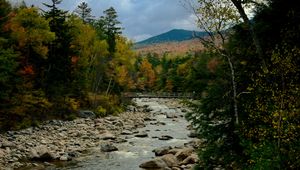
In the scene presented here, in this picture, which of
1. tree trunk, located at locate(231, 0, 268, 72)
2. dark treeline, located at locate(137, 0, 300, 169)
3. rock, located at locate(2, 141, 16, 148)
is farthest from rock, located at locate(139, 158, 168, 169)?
tree trunk, located at locate(231, 0, 268, 72)

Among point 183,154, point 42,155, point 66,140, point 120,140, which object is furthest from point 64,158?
point 120,140

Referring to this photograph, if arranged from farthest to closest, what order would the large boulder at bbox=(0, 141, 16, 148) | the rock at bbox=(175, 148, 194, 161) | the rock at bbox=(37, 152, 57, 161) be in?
the large boulder at bbox=(0, 141, 16, 148) → the rock at bbox=(37, 152, 57, 161) → the rock at bbox=(175, 148, 194, 161)

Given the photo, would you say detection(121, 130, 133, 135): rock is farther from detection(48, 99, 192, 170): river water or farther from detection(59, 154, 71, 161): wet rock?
detection(59, 154, 71, 161): wet rock

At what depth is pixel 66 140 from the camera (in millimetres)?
34219

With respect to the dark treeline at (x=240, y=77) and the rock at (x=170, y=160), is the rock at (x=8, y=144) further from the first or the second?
the dark treeline at (x=240, y=77)

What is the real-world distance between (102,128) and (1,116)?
10816mm

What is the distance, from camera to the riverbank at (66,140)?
2647 cm

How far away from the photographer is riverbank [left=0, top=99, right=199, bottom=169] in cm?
2647

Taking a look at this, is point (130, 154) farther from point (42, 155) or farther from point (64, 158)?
point (42, 155)

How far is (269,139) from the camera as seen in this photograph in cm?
1263

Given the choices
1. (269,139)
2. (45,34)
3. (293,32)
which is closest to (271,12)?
(293,32)

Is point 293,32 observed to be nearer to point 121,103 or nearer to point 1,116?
point 1,116

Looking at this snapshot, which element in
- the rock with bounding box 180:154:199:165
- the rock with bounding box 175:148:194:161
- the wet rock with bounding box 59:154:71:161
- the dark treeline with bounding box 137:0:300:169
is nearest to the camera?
the dark treeline with bounding box 137:0:300:169

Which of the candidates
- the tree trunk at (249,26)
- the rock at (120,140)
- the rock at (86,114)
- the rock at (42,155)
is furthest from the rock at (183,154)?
the rock at (86,114)
